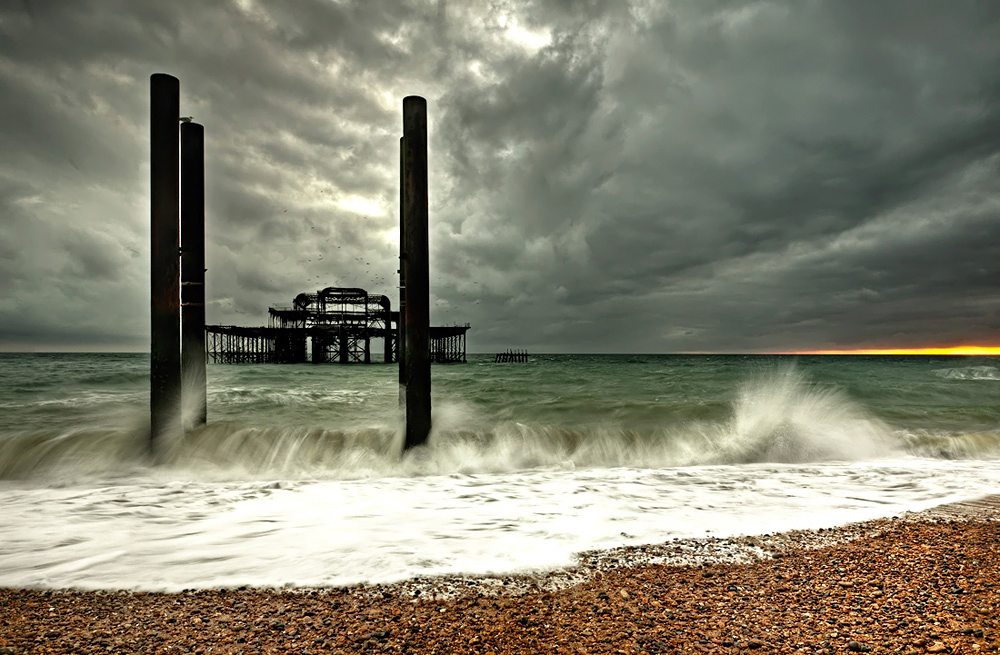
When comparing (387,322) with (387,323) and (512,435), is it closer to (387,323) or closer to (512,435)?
(387,323)

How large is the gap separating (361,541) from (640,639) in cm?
201

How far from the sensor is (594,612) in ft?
8.06

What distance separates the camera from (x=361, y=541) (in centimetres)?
350

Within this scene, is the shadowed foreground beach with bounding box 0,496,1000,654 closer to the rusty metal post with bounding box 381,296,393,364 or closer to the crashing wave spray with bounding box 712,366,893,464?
the crashing wave spray with bounding box 712,366,893,464

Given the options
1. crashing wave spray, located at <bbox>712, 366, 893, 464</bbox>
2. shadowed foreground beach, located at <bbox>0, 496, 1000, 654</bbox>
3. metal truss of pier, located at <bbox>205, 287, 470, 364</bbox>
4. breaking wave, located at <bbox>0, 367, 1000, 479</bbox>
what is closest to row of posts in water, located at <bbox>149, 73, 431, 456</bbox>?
breaking wave, located at <bbox>0, 367, 1000, 479</bbox>

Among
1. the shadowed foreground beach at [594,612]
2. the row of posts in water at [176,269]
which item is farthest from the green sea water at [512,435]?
the shadowed foreground beach at [594,612]

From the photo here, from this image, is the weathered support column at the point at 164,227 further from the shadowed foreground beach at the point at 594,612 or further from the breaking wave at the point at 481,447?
the shadowed foreground beach at the point at 594,612

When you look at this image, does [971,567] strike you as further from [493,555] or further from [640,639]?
[493,555]

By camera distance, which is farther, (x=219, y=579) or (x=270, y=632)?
(x=219, y=579)

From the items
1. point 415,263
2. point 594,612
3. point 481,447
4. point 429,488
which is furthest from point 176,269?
point 594,612

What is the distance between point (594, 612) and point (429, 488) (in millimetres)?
3034

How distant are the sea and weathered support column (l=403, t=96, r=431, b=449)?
62 centimetres

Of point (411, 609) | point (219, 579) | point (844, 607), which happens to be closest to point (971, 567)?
point (844, 607)

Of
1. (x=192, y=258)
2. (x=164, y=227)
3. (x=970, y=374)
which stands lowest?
(x=970, y=374)
